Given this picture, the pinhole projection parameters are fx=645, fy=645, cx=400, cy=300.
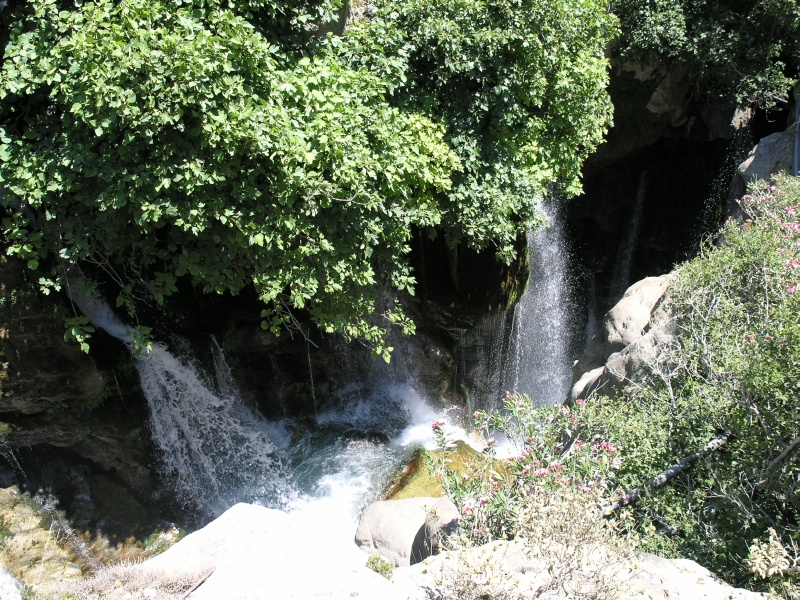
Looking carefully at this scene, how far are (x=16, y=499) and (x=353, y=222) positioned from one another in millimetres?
6573

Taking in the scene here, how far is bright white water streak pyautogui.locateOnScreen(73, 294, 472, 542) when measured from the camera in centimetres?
1039

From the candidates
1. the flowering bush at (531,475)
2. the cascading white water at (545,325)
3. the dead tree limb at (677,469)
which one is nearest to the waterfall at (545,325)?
the cascading white water at (545,325)

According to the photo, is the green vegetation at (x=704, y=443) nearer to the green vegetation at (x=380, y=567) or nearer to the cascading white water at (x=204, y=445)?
the green vegetation at (x=380, y=567)

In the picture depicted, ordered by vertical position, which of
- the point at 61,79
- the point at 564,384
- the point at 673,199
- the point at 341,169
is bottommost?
the point at 564,384

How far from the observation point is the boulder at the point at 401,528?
26.1 feet

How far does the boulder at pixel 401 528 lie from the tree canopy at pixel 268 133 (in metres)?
2.26

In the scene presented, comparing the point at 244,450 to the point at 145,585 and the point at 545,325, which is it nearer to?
the point at 145,585

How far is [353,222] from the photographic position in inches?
301

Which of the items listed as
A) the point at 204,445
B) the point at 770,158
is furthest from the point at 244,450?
the point at 770,158

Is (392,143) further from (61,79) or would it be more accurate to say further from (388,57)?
(61,79)

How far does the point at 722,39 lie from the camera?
12305 mm

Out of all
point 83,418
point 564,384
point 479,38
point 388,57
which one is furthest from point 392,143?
point 564,384

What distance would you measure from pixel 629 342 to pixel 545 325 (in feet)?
16.2

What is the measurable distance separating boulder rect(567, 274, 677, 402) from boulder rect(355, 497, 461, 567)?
2.79 meters
